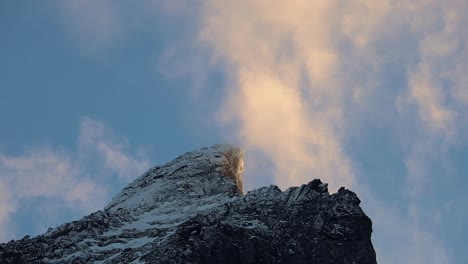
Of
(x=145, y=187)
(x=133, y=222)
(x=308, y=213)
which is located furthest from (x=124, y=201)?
(x=308, y=213)

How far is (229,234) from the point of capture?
234 feet

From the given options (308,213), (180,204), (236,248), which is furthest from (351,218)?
(180,204)

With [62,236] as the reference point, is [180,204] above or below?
above

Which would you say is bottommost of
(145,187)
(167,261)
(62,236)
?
(167,261)

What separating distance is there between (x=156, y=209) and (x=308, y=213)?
19303 mm

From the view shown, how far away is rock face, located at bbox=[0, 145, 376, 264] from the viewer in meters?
70.6

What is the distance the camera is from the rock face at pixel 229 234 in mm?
70562

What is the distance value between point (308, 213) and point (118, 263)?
1703 cm

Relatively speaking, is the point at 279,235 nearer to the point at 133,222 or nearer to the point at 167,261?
the point at 167,261

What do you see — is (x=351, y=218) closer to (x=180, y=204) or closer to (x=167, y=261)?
(x=167, y=261)

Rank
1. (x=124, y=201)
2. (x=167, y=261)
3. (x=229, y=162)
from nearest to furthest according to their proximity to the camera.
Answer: (x=167, y=261)
(x=124, y=201)
(x=229, y=162)

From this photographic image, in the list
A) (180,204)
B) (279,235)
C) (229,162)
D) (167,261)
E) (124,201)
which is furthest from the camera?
(229,162)

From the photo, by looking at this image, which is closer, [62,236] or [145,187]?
[62,236]

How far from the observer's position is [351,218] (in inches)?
2904
